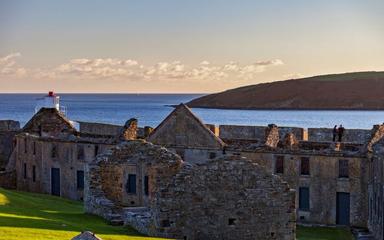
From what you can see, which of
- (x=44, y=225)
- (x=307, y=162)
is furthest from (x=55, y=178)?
(x=44, y=225)

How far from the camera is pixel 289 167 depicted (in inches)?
2085

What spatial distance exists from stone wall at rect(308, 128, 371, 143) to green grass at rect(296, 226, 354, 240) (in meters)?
12.6

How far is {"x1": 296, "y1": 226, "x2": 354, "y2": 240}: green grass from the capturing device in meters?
45.2

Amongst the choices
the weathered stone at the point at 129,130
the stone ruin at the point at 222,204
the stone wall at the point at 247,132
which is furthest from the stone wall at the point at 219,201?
the stone wall at the point at 247,132

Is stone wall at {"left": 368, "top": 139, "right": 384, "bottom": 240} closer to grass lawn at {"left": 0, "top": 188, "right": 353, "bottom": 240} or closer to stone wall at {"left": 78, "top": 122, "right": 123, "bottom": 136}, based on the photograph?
grass lawn at {"left": 0, "top": 188, "right": 353, "bottom": 240}

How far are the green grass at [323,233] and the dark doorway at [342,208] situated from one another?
1523 mm

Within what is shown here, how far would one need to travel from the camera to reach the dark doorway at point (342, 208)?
51.6 meters

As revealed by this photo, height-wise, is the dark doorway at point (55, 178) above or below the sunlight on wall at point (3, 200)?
below

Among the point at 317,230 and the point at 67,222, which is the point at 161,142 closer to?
the point at 317,230

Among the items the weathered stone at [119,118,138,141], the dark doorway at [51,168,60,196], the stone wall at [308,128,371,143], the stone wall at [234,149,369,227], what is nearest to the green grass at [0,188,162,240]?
the stone wall at [234,149,369,227]

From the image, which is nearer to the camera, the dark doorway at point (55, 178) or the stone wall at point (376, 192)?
the stone wall at point (376, 192)

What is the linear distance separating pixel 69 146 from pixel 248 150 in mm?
15566

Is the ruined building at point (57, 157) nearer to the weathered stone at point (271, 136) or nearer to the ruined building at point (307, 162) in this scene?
the ruined building at point (307, 162)

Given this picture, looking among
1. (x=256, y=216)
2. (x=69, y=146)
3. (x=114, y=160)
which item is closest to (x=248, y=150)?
(x=69, y=146)
